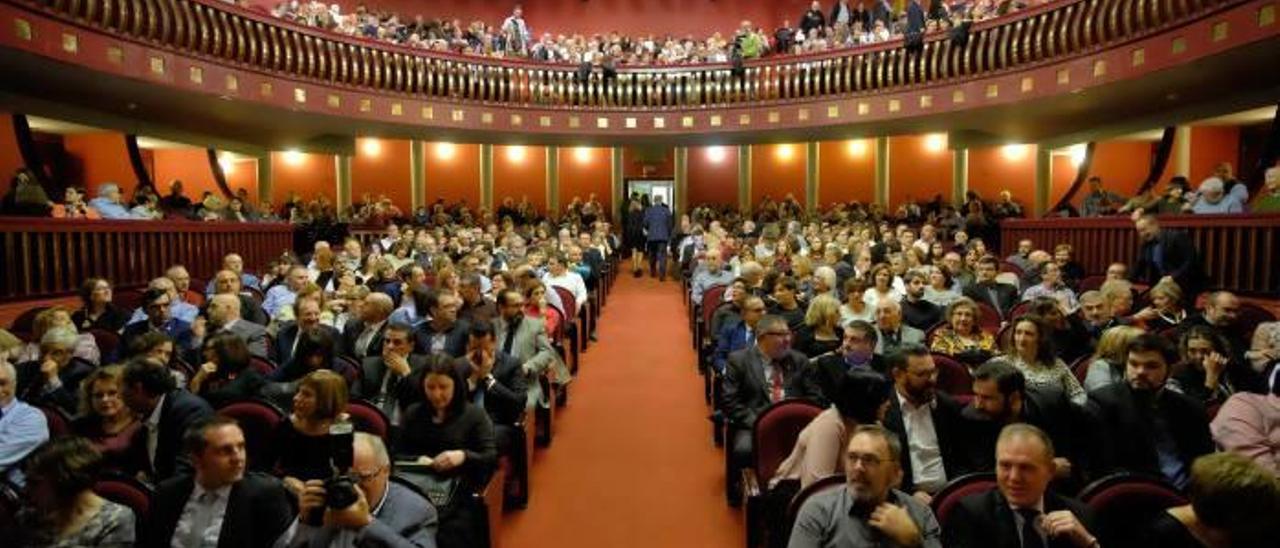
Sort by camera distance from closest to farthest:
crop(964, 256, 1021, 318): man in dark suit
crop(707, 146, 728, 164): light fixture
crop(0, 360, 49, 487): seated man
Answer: crop(0, 360, 49, 487): seated man → crop(964, 256, 1021, 318): man in dark suit → crop(707, 146, 728, 164): light fixture

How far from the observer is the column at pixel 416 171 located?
609 inches

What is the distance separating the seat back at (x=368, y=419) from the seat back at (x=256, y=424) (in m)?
0.26

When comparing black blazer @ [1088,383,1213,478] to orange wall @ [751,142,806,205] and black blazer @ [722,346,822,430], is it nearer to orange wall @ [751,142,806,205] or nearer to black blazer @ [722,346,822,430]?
black blazer @ [722,346,822,430]

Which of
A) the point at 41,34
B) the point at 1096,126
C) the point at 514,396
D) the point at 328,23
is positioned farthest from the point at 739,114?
the point at 514,396

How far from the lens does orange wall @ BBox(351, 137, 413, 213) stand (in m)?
15.0

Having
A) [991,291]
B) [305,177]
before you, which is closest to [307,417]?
[991,291]

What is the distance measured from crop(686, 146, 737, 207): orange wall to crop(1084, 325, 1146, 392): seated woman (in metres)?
13.2

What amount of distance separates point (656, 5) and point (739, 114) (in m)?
5.21

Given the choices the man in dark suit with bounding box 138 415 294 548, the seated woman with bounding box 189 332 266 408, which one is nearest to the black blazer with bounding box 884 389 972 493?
the man in dark suit with bounding box 138 415 294 548

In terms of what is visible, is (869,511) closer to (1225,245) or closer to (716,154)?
(1225,245)

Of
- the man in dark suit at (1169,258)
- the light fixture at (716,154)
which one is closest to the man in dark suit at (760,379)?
the man in dark suit at (1169,258)

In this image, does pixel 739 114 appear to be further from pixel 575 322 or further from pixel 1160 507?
pixel 1160 507

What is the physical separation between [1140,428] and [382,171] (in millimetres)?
14483

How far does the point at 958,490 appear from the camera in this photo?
7.48ft
